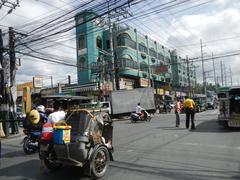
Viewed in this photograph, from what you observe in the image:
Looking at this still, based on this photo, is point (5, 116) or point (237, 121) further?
point (5, 116)

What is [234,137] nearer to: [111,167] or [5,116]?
[111,167]

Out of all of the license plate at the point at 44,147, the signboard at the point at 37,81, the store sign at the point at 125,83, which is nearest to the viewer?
the license plate at the point at 44,147

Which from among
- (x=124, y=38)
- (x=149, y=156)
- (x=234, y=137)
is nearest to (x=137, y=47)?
(x=124, y=38)

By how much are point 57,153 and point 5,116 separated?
41.7 ft

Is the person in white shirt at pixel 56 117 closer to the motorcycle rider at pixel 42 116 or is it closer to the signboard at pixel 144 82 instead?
the motorcycle rider at pixel 42 116

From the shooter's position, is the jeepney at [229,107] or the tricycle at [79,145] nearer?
the tricycle at [79,145]

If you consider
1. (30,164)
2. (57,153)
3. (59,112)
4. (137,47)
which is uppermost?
(137,47)

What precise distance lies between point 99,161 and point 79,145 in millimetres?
692

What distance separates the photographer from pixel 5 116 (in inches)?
701

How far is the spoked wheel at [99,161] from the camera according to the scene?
20.8ft

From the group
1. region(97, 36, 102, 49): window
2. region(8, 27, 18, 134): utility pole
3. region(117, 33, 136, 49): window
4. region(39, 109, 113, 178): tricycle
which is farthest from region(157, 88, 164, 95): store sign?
region(39, 109, 113, 178): tricycle

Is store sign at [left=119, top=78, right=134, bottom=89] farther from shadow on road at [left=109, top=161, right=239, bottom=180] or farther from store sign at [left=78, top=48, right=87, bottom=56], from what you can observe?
shadow on road at [left=109, top=161, right=239, bottom=180]

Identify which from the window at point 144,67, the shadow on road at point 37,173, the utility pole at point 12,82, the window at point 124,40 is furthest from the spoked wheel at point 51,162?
the window at point 144,67

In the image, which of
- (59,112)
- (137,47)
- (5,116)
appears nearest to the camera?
(59,112)
